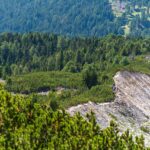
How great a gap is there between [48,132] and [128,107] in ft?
152

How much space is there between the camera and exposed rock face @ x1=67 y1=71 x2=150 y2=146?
7125cm

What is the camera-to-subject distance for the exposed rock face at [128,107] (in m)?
71.2

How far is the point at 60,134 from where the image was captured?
33438 millimetres

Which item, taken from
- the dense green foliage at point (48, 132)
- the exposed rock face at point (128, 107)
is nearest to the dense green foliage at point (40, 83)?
the exposed rock face at point (128, 107)

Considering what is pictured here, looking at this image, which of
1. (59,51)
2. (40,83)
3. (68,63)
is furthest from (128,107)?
(59,51)

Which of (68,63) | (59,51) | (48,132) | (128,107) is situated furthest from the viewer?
(59,51)

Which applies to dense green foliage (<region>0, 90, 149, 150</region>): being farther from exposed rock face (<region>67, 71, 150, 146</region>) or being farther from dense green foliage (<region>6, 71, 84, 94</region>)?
dense green foliage (<region>6, 71, 84, 94</region>)

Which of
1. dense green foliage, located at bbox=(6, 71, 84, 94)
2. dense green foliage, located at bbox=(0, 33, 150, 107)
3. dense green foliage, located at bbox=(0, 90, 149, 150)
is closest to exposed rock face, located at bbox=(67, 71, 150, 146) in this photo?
dense green foliage, located at bbox=(0, 33, 150, 107)

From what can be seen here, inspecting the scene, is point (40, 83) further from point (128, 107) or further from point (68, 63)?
point (68, 63)

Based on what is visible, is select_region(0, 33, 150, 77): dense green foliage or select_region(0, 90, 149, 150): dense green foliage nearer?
select_region(0, 90, 149, 150): dense green foliage

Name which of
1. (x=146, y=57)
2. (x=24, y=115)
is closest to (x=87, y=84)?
(x=146, y=57)

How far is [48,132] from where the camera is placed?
33.4 m

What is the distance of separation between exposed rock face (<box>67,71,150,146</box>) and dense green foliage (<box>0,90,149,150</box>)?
1319 inches

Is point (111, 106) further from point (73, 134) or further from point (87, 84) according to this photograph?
point (73, 134)
